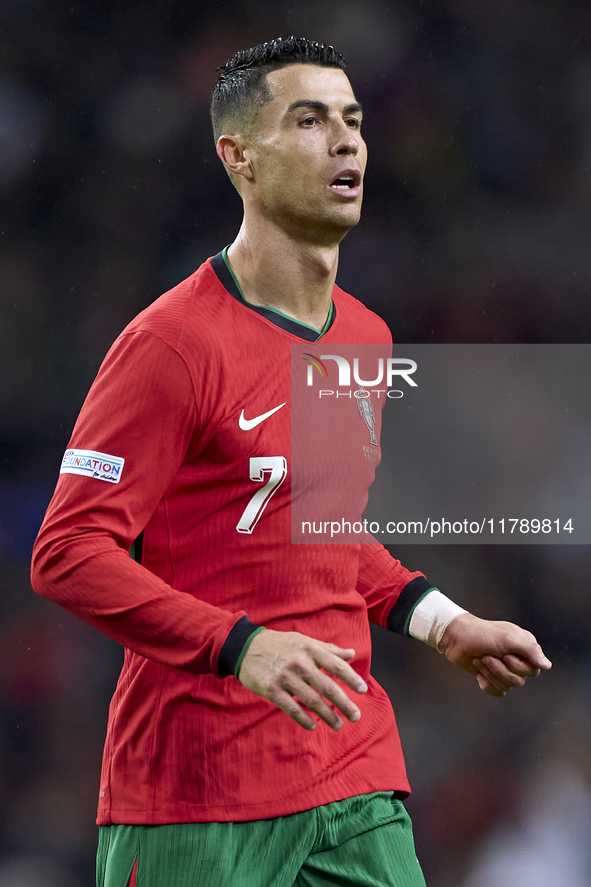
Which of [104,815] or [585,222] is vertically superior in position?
[585,222]

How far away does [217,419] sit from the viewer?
166 cm

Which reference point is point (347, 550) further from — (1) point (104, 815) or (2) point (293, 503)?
(1) point (104, 815)

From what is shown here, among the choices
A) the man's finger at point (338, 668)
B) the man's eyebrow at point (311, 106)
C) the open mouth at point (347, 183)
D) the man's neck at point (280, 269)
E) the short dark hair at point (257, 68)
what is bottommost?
the man's finger at point (338, 668)

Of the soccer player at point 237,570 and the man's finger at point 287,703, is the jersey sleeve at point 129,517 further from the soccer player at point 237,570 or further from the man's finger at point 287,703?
the man's finger at point 287,703

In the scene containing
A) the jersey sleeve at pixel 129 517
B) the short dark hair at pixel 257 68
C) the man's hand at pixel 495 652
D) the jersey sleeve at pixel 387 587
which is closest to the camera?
the jersey sleeve at pixel 129 517

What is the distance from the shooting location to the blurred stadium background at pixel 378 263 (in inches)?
138

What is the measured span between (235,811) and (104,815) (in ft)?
0.69

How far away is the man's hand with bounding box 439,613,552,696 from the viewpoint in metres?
1.75

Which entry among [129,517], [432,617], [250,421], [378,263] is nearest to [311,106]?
[250,421]

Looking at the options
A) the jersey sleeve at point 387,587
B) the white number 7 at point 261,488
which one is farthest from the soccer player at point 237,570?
the jersey sleeve at point 387,587

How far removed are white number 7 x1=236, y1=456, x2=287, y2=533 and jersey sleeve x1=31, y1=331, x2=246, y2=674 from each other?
0.35ft

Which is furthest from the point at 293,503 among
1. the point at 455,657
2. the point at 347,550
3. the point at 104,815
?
the point at 104,815

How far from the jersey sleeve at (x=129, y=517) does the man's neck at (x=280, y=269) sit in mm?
258

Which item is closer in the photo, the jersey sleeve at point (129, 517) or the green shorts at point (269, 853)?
the jersey sleeve at point (129, 517)
